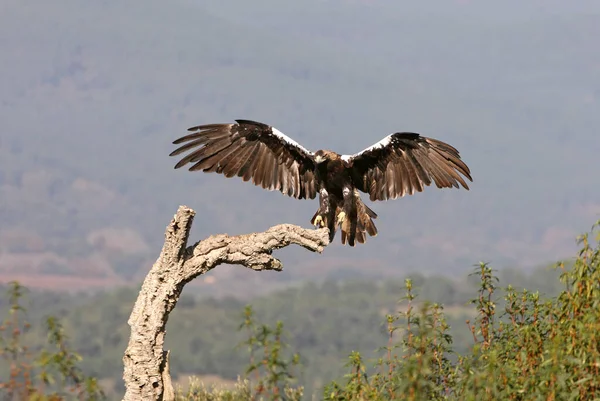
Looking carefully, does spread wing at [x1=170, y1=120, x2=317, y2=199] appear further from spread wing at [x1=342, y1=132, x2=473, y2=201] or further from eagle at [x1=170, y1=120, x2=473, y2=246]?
spread wing at [x1=342, y1=132, x2=473, y2=201]

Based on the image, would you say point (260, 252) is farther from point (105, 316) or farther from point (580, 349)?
point (105, 316)

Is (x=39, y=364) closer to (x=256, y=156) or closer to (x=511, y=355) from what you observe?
(x=511, y=355)

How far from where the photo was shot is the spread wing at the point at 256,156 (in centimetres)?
1395

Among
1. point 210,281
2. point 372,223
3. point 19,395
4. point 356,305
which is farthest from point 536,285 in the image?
point 19,395

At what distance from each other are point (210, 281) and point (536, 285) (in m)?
79.7

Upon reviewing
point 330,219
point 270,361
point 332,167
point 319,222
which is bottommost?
point 270,361

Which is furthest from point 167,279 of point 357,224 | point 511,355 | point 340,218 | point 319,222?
point 357,224

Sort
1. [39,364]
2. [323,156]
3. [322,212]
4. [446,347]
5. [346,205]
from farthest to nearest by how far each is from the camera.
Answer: [346,205]
[322,212]
[323,156]
[446,347]
[39,364]

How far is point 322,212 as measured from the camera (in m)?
14.1

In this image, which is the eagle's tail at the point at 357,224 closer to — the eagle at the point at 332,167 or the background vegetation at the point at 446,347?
the eagle at the point at 332,167

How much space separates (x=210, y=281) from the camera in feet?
588

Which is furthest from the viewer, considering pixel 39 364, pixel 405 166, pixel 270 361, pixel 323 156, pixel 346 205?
pixel 405 166

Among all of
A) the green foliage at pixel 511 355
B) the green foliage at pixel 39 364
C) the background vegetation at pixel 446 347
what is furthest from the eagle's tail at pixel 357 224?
the green foliage at pixel 39 364

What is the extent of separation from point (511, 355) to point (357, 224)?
385 centimetres
